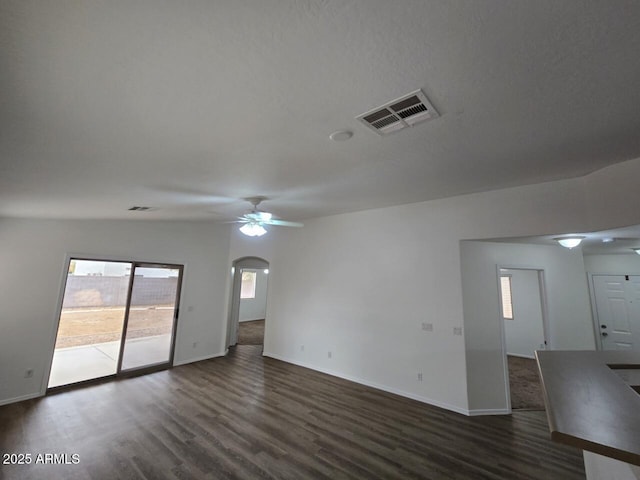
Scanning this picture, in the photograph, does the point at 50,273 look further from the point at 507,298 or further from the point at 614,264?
the point at 614,264

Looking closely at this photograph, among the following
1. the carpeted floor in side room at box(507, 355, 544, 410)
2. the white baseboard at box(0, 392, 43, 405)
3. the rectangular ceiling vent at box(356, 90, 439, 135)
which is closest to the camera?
the rectangular ceiling vent at box(356, 90, 439, 135)

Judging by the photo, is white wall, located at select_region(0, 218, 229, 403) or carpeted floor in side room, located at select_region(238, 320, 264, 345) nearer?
white wall, located at select_region(0, 218, 229, 403)

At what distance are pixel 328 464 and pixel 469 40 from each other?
370cm

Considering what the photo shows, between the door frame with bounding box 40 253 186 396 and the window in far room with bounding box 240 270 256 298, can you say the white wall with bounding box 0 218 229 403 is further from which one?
the window in far room with bounding box 240 270 256 298

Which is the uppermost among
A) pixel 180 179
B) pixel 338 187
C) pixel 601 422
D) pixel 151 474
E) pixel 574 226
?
pixel 338 187

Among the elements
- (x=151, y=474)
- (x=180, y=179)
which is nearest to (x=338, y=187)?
(x=180, y=179)

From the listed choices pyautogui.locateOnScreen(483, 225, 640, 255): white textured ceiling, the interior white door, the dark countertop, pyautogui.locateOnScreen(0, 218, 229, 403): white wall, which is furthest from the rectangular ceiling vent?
the interior white door

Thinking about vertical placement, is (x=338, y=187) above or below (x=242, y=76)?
above

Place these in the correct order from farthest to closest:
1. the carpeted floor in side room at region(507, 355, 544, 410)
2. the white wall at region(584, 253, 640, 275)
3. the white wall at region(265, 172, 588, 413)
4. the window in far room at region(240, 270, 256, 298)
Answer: the window in far room at region(240, 270, 256, 298) → the white wall at region(584, 253, 640, 275) → the carpeted floor in side room at region(507, 355, 544, 410) → the white wall at region(265, 172, 588, 413)

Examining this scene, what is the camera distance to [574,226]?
10.5ft

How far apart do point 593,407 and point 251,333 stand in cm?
920

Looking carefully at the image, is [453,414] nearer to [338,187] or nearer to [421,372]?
[421,372]

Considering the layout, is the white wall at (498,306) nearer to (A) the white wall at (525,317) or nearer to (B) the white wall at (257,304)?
(A) the white wall at (525,317)

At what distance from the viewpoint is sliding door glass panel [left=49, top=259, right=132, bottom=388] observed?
4711 mm
